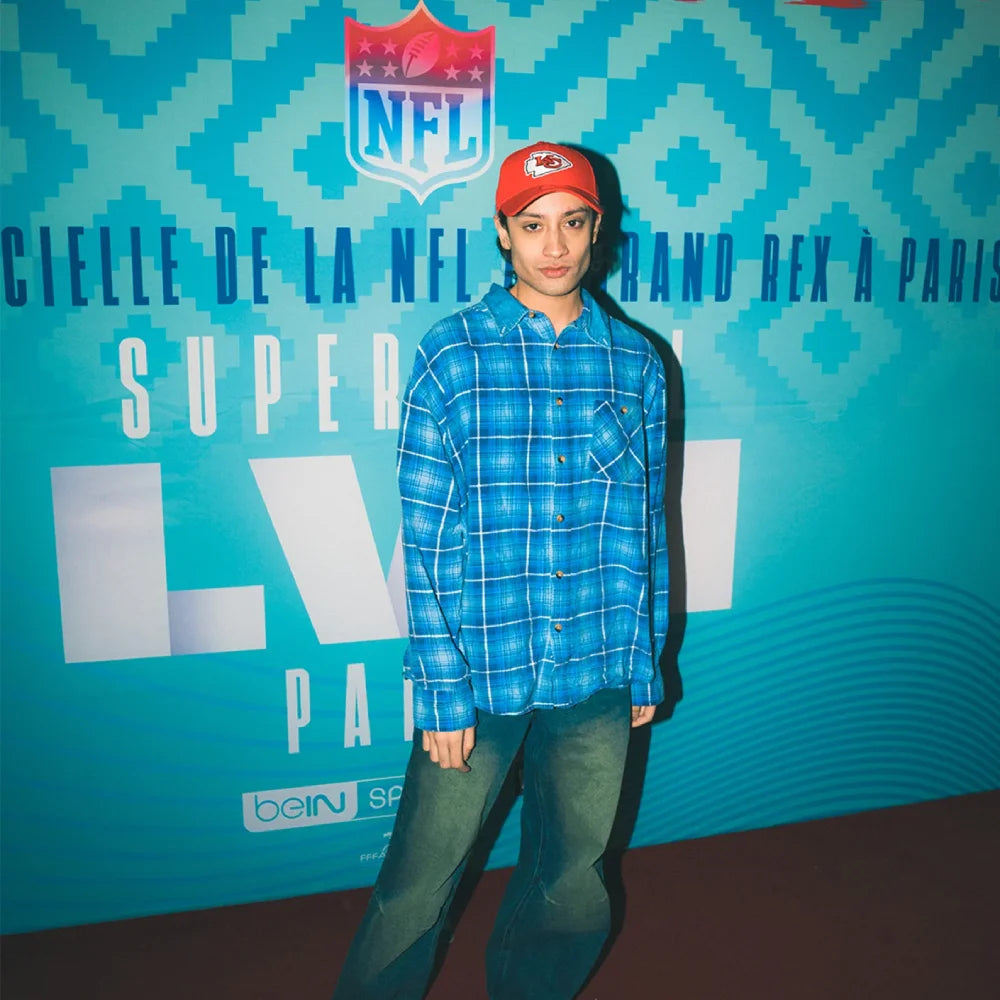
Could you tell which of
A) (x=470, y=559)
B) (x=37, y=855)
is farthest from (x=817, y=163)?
(x=37, y=855)

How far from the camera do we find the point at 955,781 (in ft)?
7.81

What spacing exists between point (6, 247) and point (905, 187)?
179 cm

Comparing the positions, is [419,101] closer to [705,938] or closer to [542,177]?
[542,177]

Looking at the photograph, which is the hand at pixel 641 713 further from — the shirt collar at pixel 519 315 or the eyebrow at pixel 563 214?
the eyebrow at pixel 563 214

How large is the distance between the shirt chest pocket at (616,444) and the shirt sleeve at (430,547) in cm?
22

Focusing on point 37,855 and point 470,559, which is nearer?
point 470,559

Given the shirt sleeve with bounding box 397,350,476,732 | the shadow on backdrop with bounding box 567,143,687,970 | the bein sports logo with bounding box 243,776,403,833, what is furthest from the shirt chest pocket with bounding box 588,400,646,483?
the bein sports logo with bounding box 243,776,403,833

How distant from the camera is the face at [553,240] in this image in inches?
52.2

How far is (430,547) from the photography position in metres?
1.33

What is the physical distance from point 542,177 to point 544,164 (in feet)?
0.08

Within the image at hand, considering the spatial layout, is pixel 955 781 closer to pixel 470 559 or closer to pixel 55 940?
pixel 470 559

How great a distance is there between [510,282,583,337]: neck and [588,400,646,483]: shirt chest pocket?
0.14 m

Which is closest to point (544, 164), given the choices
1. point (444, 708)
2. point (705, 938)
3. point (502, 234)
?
point (502, 234)

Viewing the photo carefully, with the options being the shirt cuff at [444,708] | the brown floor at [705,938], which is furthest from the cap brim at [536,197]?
the brown floor at [705,938]
